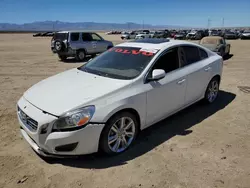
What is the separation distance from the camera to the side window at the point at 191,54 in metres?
4.70

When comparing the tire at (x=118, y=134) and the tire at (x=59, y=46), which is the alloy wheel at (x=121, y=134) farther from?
the tire at (x=59, y=46)

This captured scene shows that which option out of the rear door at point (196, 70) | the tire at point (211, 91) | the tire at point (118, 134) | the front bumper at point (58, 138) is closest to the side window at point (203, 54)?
the rear door at point (196, 70)

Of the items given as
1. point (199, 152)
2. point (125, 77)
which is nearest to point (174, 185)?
point (199, 152)

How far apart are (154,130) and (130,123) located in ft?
3.01

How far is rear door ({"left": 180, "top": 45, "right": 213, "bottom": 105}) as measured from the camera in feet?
15.2

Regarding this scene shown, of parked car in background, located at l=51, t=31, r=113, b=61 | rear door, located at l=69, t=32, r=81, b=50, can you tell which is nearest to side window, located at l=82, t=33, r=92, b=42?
parked car in background, located at l=51, t=31, r=113, b=61

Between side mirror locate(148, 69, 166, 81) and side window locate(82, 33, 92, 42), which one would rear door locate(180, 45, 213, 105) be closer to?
side mirror locate(148, 69, 166, 81)

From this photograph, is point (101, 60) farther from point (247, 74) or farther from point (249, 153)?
point (247, 74)

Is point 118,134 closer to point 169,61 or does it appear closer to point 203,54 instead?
point 169,61

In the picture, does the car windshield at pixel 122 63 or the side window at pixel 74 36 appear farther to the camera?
the side window at pixel 74 36

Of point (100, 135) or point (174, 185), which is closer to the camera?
point (174, 185)

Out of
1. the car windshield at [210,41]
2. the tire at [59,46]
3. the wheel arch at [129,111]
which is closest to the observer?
the wheel arch at [129,111]

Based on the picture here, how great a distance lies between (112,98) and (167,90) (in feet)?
3.89

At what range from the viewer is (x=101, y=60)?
4.60 metres
